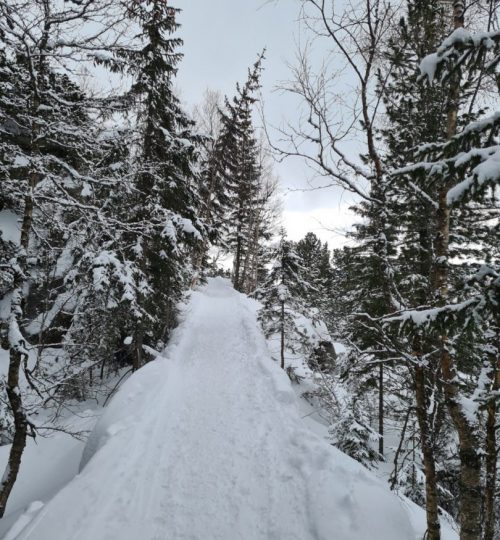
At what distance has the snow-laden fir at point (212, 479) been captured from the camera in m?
4.20

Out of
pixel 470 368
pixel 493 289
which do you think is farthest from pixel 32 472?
pixel 470 368

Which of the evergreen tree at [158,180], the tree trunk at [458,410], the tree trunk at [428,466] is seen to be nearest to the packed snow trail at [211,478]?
the tree trunk at [428,466]

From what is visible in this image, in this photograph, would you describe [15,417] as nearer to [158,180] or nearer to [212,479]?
[212,479]

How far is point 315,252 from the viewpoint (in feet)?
128

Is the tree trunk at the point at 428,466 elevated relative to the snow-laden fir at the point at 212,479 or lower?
elevated

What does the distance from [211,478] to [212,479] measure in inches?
1.2

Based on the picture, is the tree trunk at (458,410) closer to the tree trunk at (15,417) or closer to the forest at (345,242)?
the forest at (345,242)

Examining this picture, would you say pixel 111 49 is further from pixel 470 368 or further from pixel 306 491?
pixel 470 368

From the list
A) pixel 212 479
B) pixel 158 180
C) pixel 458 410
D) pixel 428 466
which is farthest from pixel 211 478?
pixel 158 180

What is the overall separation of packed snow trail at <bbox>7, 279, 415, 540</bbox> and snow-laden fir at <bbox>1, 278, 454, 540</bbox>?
0.05 ft

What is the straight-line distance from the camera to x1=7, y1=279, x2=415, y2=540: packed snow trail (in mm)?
4203

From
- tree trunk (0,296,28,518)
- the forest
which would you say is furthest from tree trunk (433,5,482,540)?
tree trunk (0,296,28,518)

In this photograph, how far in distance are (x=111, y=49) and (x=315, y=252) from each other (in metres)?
35.6

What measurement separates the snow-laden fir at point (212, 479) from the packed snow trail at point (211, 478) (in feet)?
0.05
